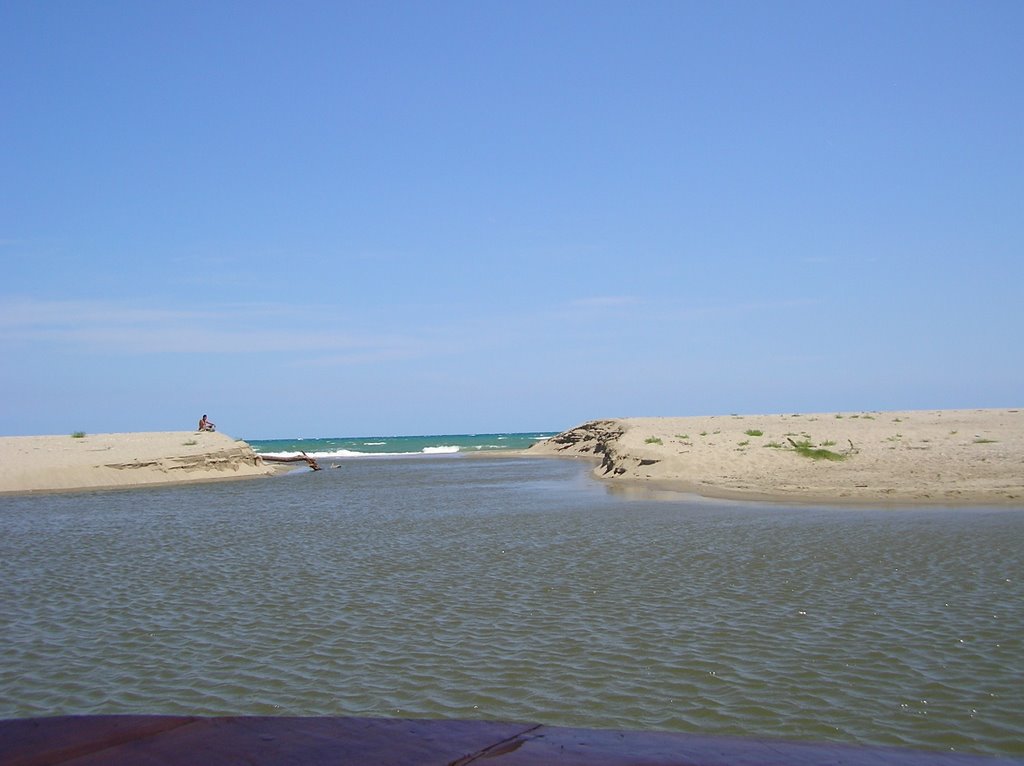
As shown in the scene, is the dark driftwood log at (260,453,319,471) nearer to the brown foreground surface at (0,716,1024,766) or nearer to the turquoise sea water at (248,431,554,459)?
the turquoise sea water at (248,431,554,459)

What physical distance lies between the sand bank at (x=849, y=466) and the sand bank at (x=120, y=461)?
1665 centimetres

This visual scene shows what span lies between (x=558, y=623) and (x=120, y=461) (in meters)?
28.6

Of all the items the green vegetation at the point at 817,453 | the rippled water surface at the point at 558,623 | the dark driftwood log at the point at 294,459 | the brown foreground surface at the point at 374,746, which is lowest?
the rippled water surface at the point at 558,623

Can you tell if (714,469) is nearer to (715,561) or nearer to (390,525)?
(390,525)

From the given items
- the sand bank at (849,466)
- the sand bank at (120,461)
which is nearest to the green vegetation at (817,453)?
the sand bank at (849,466)

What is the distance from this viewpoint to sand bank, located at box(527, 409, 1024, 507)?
19.8 m

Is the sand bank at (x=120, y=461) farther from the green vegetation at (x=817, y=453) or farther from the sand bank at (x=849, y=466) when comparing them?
the green vegetation at (x=817, y=453)

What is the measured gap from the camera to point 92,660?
8133mm

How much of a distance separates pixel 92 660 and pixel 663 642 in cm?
564

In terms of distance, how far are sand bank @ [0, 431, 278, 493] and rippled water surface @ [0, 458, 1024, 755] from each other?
46.7 feet

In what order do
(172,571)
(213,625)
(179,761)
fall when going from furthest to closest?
(172,571)
(213,625)
(179,761)

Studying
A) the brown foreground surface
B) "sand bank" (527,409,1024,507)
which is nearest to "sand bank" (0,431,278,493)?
"sand bank" (527,409,1024,507)

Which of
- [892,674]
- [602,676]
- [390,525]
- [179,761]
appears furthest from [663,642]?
[390,525]

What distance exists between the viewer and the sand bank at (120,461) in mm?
30734
